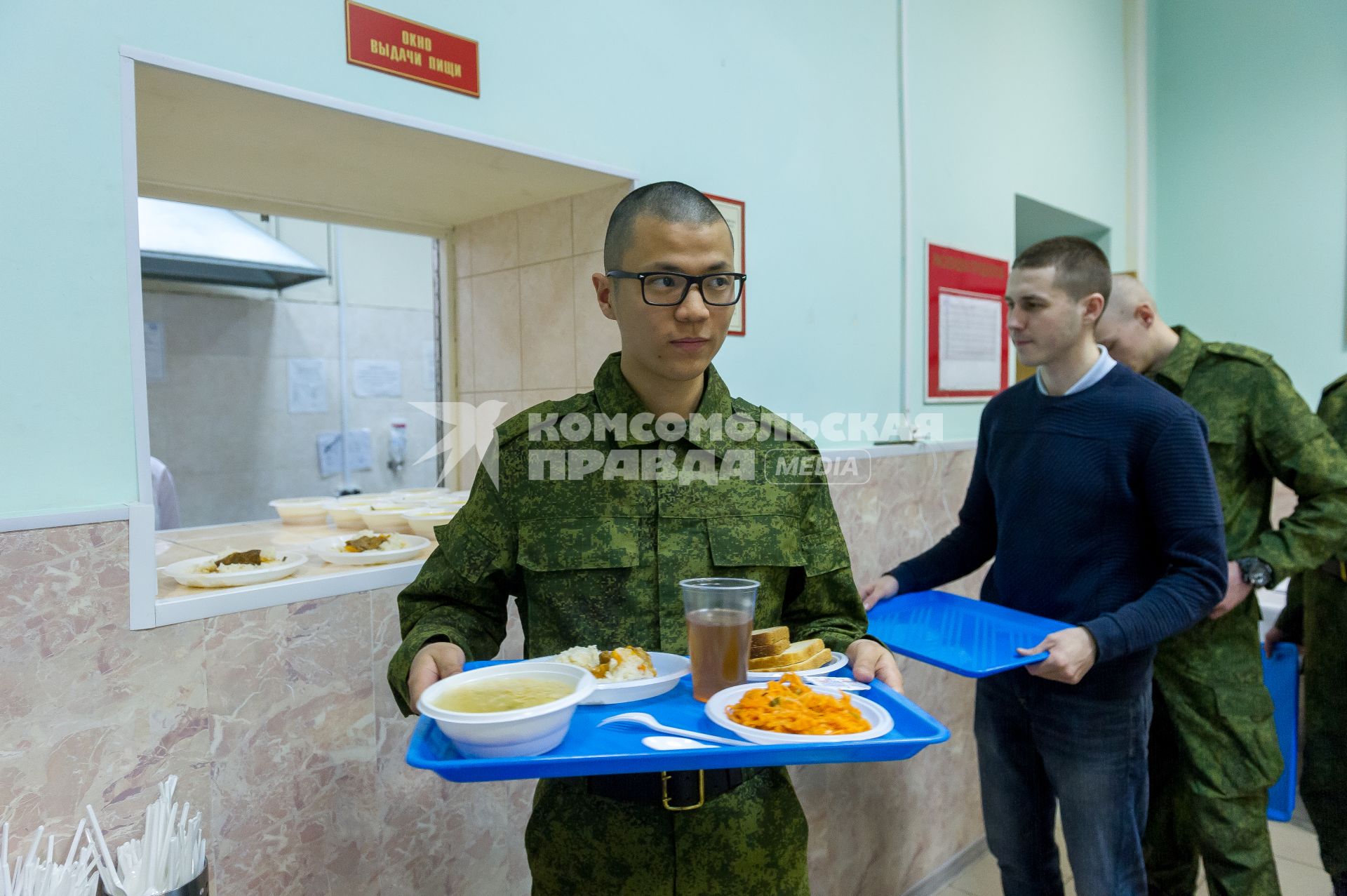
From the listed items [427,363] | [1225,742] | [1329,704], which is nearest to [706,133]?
[1225,742]

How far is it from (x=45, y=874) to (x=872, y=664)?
1.18 meters

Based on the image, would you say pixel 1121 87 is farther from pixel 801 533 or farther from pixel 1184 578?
pixel 801 533

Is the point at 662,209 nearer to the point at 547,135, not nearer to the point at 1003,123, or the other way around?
the point at 547,135

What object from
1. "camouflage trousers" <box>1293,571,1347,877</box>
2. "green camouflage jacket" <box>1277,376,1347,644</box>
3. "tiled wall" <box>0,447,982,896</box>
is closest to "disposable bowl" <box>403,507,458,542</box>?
"tiled wall" <box>0,447,982,896</box>

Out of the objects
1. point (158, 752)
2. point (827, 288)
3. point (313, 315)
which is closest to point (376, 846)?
point (158, 752)

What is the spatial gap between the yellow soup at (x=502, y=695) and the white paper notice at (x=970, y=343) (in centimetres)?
223

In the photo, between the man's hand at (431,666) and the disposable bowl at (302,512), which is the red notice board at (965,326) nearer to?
the disposable bowl at (302,512)

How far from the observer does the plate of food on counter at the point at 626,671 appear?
104cm

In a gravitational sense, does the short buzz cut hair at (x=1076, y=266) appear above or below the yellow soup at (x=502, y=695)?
above

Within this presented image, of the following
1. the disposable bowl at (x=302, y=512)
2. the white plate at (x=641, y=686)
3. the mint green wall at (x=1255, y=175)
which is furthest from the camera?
the mint green wall at (x=1255, y=175)

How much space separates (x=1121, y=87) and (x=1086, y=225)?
2.32 ft

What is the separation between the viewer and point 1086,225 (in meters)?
3.72

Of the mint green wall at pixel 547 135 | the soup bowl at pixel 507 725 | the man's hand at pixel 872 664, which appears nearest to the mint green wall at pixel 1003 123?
the mint green wall at pixel 547 135

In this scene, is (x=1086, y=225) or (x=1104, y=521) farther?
(x=1086, y=225)
